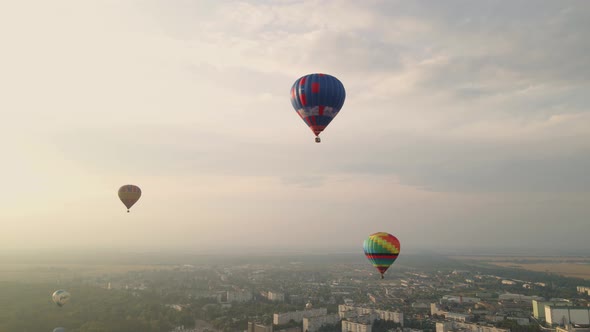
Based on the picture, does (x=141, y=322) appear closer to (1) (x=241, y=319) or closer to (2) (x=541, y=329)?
(1) (x=241, y=319)

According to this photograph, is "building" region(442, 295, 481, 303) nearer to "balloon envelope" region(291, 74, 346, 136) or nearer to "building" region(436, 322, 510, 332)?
"building" region(436, 322, 510, 332)

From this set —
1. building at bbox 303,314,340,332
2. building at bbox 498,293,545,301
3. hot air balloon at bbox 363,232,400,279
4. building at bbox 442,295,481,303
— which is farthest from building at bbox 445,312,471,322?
hot air balloon at bbox 363,232,400,279

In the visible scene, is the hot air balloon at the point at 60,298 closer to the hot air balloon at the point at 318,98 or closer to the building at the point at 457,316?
the hot air balloon at the point at 318,98

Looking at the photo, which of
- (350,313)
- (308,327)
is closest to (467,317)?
(350,313)

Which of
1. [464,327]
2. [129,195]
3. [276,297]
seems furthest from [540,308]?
[129,195]

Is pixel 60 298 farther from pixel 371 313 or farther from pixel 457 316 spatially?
pixel 457 316

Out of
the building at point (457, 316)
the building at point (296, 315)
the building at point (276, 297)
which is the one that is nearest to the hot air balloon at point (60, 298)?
the building at point (296, 315)
